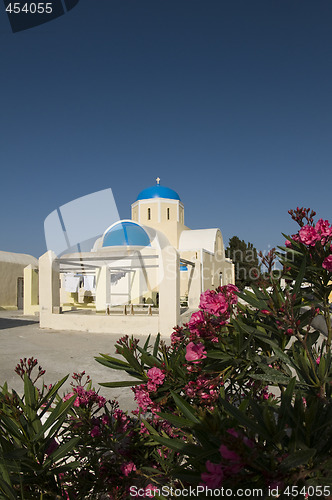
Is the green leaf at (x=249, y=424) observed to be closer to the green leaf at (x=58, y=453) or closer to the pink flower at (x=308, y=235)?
the green leaf at (x=58, y=453)

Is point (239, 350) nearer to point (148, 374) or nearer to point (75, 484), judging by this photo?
point (148, 374)

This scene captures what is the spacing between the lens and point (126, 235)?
17578mm

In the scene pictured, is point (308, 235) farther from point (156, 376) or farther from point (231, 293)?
point (156, 376)

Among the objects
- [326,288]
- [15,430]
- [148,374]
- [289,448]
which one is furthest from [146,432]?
[326,288]

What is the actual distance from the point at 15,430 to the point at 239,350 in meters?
0.97

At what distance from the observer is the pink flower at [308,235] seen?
1580 millimetres

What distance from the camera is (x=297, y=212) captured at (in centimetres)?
171

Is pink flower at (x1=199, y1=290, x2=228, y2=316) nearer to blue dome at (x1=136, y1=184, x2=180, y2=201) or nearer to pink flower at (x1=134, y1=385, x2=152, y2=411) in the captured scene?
pink flower at (x1=134, y1=385, x2=152, y2=411)

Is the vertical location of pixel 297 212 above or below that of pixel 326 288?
above

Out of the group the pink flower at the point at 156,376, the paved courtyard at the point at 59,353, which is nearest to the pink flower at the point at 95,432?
the pink flower at the point at 156,376

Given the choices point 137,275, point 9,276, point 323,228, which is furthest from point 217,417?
point 9,276

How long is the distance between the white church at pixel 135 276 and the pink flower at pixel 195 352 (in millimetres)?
7370

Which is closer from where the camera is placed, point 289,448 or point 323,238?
point 289,448

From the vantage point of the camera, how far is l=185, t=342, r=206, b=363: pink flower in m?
1.53
